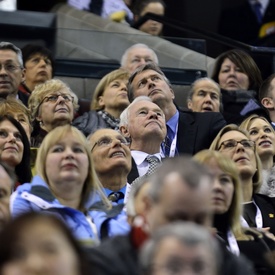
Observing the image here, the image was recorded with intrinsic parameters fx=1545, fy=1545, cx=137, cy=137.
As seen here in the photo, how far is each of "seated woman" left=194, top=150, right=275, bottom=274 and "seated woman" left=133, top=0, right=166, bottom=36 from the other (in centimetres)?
824

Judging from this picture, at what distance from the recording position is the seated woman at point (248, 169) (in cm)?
1270

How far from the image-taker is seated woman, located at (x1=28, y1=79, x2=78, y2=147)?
13.9 m

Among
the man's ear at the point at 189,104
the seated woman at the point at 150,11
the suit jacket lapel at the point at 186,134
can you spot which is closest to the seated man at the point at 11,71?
the suit jacket lapel at the point at 186,134

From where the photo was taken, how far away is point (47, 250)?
7.54 metres

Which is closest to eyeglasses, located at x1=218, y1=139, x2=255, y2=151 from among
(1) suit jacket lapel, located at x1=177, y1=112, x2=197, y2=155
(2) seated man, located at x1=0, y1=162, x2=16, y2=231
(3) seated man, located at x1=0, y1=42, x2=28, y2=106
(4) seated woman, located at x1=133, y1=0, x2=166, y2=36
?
(1) suit jacket lapel, located at x1=177, y1=112, x2=197, y2=155

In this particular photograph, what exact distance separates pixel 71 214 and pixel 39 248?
300 centimetres

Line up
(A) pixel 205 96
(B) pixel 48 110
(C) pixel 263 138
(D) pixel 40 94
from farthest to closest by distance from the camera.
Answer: (A) pixel 205 96
(C) pixel 263 138
(D) pixel 40 94
(B) pixel 48 110

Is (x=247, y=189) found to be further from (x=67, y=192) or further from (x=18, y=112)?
(x=67, y=192)

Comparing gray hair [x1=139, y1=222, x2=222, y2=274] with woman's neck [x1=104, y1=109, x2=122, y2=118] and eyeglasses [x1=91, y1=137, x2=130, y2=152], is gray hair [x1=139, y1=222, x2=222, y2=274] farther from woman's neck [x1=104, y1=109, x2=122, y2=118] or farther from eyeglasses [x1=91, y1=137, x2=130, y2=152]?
woman's neck [x1=104, y1=109, x2=122, y2=118]

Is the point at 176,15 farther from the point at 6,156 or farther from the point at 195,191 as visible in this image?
the point at 195,191

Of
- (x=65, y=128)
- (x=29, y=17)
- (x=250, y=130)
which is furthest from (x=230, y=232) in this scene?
(x=29, y=17)

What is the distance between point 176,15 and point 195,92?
271 inches

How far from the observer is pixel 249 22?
2130 centimetres

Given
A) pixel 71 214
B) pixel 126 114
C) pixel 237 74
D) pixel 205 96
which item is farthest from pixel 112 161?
pixel 237 74
